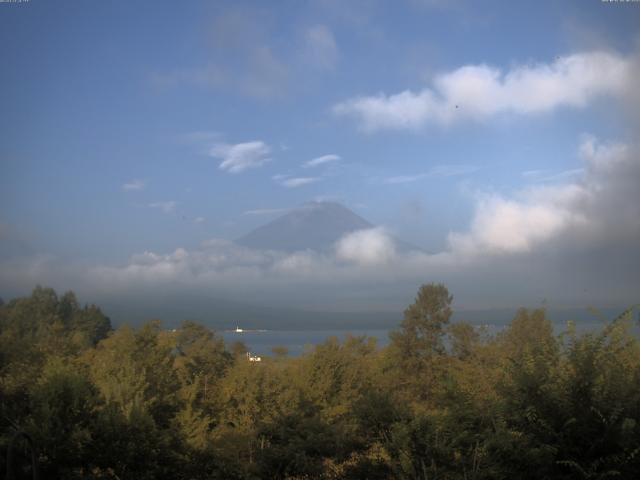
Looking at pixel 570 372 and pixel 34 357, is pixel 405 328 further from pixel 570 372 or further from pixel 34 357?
pixel 570 372

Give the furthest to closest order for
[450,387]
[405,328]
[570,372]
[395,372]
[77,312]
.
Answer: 1. [77,312]
2. [405,328]
3. [395,372]
4. [450,387]
5. [570,372]

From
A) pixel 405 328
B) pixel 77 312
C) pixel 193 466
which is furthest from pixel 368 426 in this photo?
pixel 77 312

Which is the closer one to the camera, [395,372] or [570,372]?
[570,372]

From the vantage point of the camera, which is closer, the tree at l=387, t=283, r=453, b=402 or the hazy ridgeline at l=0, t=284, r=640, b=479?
the hazy ridgeline at l=0, t=284, r=640, b=479

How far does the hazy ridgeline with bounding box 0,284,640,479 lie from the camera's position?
6578 mm

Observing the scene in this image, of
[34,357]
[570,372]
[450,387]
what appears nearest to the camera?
[570,372]

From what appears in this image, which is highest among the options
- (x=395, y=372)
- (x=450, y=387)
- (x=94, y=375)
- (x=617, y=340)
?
(x=617, y=340)

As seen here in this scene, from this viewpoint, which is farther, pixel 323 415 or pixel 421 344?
pixel 421 344

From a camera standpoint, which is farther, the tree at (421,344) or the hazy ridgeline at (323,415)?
the tree at (421,344)

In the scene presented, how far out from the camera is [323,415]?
2011 centimetres

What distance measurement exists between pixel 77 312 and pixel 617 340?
2876 inches

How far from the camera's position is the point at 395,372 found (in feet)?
112

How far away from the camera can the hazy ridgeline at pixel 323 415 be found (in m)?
6.58

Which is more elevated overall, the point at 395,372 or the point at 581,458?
the point at 581,458
